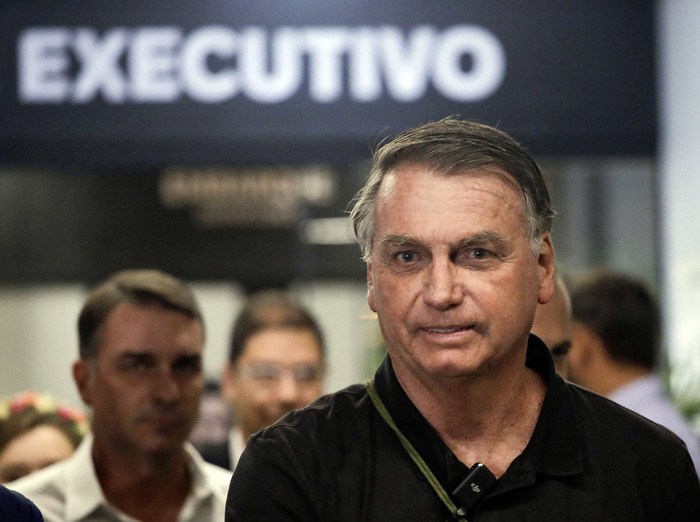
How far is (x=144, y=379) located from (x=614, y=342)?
1693mm

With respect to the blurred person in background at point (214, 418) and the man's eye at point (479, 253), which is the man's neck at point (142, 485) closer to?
the man's eye at point (479, 253)

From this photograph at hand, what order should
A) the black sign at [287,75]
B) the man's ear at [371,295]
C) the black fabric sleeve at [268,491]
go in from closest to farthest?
the black fabric sleeve at [268,491], the man's ear at [371,295], the black sign at [287,75]

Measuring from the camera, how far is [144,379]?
2.79 m

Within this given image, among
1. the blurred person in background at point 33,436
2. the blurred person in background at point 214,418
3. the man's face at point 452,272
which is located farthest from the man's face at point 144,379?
the blurred person in background at point 214,418

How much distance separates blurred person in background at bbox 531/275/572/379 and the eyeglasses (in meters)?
1.50

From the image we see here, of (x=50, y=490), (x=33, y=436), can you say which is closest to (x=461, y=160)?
(x=50, y=490)

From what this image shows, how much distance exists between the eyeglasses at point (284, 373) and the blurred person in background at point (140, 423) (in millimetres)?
1089

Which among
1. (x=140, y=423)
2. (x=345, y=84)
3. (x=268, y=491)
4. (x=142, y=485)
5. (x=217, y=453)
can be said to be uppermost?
(x=345, y=84)

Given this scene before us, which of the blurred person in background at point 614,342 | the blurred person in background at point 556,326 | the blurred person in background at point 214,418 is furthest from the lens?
the blurred person in background at point 214,418

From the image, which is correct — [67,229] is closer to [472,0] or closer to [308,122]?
[308,122]

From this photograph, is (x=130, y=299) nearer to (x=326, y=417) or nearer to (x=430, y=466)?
(x=326, y=417)

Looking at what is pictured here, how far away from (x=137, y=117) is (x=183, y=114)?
211 millimetres

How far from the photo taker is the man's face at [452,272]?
1.63 meters

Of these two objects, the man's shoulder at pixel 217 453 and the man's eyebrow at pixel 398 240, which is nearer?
the man's eyebrow at pixel 398 240
